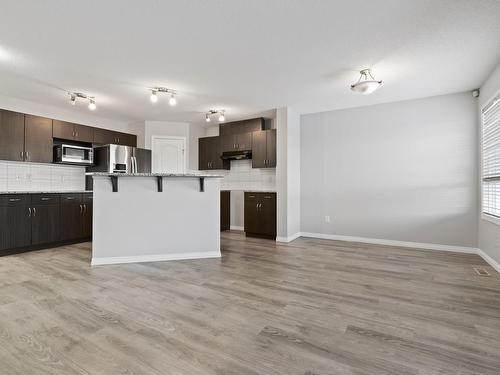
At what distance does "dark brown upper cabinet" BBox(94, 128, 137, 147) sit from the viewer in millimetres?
5211

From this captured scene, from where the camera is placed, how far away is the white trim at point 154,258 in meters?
3.29

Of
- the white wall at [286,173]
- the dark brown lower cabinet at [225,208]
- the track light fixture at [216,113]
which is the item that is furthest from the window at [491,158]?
the dark brown lower cabinet at [225,208]

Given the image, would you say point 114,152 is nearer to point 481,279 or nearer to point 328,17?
point 328,17

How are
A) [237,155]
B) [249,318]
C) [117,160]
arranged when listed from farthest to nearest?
[237,155]
[117,160]
[249,318]

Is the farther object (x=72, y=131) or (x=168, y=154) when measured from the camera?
(x=168, y=154)

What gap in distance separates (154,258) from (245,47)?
2898 mm

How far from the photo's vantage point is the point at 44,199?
4.13 metres

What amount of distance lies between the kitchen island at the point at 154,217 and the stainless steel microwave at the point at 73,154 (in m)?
1.98

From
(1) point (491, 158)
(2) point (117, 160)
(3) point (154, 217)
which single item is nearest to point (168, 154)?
(2) point (117, 160)

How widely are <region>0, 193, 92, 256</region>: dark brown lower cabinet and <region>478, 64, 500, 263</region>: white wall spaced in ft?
20.6

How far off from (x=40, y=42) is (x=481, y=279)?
539 cm

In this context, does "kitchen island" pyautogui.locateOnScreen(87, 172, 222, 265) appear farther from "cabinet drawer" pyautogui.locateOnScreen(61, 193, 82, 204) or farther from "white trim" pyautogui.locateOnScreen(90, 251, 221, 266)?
"cabinet drawer" pyautogui.locateOnScreen(61, 193, 82, 204)

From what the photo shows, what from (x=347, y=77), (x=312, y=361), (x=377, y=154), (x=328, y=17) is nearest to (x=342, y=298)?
(x=312, y=361)

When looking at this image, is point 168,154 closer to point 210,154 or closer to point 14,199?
point 210,154
